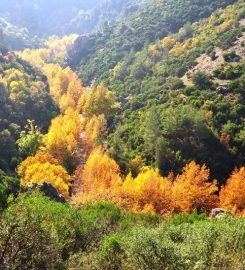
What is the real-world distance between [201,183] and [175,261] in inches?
2526

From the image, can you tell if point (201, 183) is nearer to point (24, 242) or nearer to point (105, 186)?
point (105, 186)

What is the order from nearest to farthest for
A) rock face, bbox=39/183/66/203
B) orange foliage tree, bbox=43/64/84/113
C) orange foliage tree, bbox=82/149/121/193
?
rock face, bbox=39/183/66/203 → orange foliage tree, bbox=82/149/121/193 → orange foliage tree, bbox=43/64/84/113

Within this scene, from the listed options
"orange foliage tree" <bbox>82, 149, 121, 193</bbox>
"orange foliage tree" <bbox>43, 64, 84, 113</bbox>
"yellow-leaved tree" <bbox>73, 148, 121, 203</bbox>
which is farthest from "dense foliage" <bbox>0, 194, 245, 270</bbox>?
"orange foliage tree" <bbox>43, 64, 84, 113</bbox>

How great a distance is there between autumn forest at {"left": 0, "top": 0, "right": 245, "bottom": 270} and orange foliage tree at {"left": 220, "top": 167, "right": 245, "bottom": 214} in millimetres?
225

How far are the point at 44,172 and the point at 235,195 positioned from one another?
40.1 meters

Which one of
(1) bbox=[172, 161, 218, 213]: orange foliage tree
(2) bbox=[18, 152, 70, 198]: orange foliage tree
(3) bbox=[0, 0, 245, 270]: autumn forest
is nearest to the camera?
(3) bbox=[0, 0, 245, 270]: autumn forest

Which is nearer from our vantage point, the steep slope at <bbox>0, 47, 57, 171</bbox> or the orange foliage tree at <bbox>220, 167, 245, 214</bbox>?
the orange foliage tree at <bbox>220, 167, 245, 214</bbox>

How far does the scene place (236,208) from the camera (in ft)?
300

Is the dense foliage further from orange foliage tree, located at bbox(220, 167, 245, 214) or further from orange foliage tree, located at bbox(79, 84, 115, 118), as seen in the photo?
orange foliage tree, located at bbox(79, 84, 115, 118)

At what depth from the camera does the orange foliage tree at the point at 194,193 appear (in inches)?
3632

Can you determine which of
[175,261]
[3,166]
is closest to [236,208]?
[3,166]

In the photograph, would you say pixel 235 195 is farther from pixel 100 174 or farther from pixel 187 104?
pixel 187 104

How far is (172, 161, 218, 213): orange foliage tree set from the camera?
92250 millimetres

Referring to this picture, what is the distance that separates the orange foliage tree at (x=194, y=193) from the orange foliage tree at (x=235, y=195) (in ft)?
6.73
